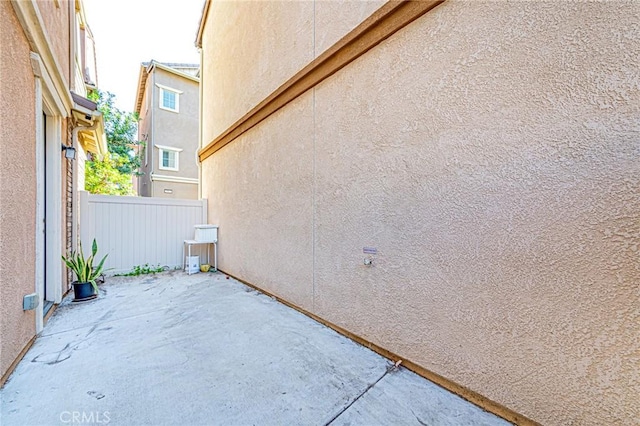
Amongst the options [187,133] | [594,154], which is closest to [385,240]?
[594,154]

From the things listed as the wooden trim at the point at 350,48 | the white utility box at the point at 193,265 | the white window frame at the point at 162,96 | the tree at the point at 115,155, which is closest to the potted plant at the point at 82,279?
the white utility box at the point at 193,265

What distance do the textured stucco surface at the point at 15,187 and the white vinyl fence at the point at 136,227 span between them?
11.4ft

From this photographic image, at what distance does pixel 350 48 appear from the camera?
2922 mm

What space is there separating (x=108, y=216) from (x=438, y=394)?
22.5 feet

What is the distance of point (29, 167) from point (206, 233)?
4.03 meters

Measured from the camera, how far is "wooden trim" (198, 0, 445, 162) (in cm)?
236

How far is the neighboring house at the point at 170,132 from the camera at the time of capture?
11.8 meters

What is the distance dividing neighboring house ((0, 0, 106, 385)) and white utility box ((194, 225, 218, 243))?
245 centimetres

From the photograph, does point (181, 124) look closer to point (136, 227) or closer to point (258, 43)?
point (136, 227)

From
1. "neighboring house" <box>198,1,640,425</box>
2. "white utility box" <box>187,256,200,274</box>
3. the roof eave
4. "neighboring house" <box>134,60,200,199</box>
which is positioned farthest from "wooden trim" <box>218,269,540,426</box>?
"neighboring house" <box>134,60,200,199</box>

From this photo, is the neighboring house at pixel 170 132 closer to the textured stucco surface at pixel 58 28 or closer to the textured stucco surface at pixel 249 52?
the textured stucco surface at pixel 249 52

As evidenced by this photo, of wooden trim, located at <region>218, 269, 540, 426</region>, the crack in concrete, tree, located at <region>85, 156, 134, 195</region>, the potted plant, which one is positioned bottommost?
the crack in concrete

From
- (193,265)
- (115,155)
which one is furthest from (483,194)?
(115,155)

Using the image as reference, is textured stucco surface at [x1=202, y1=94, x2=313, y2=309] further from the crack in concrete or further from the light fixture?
the light fixture
